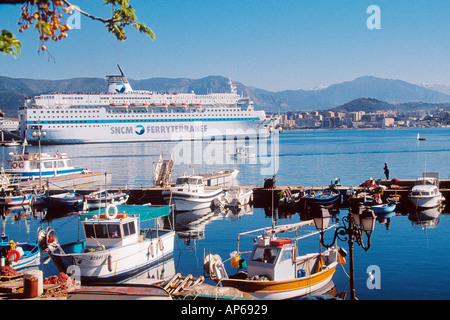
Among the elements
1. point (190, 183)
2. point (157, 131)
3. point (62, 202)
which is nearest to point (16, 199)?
point (62, 202)

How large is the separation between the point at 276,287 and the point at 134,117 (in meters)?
78.2

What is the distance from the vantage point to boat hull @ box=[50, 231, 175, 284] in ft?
34.6

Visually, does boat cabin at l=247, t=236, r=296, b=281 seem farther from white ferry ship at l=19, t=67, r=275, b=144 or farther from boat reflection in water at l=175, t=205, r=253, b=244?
white ferry ship at l=19, t=67, r=275, b=144

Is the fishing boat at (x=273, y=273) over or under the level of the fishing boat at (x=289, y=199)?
over

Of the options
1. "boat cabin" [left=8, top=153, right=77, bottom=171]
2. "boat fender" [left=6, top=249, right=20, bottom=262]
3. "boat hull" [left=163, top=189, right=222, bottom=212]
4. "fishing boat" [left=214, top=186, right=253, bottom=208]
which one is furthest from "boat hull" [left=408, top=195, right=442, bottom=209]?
"boat cabin" [left=8, top=153, right=77, bottom=171]

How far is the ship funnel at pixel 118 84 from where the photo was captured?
295 ft

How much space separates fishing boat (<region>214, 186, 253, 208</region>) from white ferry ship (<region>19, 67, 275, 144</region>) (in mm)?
60548

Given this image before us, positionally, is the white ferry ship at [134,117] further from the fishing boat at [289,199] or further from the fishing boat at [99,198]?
the fishing boat at [289,199]

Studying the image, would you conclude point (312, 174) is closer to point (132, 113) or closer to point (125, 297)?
point (125, 297)

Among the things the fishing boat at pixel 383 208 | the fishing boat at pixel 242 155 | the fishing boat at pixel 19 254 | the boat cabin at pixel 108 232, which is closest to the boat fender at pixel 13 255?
the fishing boat at pixel 19 254

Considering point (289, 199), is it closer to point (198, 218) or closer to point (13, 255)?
point (198, 218)

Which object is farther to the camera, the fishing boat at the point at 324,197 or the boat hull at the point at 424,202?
the fishing boat at the point at 324,197

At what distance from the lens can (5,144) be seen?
301 ft

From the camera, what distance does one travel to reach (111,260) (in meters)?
10.8
